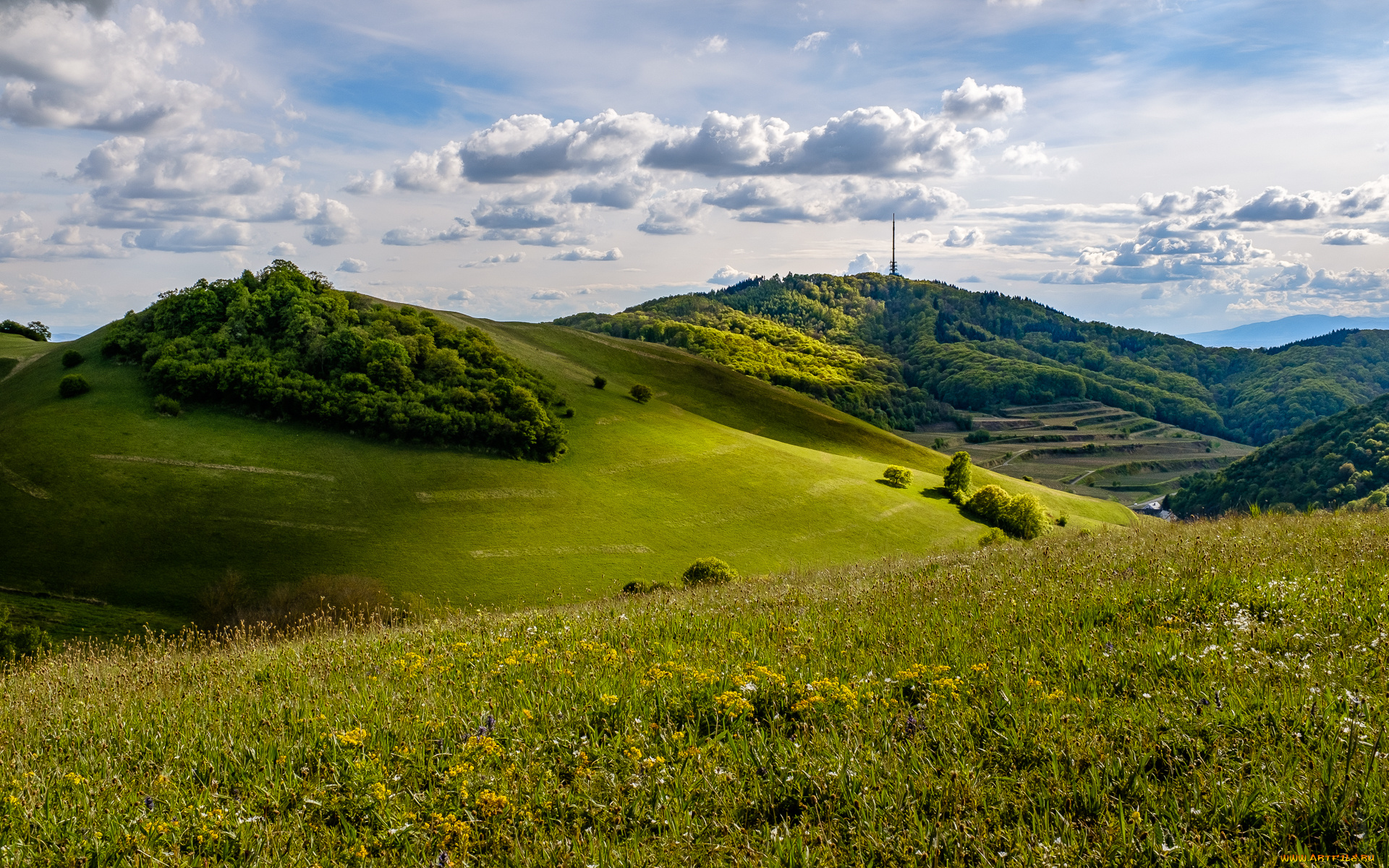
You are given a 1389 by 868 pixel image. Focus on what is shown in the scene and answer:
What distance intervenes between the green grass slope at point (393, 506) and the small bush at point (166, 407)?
0.76 meters

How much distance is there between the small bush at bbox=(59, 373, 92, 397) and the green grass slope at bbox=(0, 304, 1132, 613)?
752mm

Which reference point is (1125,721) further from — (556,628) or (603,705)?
(556,628)

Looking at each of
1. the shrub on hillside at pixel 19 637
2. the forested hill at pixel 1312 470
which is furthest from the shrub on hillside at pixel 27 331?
the forested hill at pixel 1312 470

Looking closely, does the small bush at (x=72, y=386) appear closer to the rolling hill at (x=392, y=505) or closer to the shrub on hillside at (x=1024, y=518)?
the rolling hill at (x=392, y=505)

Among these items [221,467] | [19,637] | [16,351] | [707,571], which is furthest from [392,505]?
[16,351]

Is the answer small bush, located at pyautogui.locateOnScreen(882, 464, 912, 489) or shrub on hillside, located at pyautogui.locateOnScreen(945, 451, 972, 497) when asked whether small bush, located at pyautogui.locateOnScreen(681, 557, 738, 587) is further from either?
shrub on hillside, located at pyautogui.locateOnScreen(945, 451, 972, 497)

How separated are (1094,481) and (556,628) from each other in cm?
20468

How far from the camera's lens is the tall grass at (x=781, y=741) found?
12.8ft

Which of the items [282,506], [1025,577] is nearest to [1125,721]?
A: [1025,577]

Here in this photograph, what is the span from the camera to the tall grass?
3.89 m

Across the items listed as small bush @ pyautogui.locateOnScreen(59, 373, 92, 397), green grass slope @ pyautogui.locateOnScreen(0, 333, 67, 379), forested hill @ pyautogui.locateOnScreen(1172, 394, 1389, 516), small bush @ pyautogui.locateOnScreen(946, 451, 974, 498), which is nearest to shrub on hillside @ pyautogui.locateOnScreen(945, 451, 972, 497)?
small bush @ pyautogui.locateOnScreen(946, 451, 974, 498)

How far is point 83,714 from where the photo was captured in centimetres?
658

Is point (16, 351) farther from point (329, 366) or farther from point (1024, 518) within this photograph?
point (1024, 518)

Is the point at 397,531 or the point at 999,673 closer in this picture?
the point at 999,673
